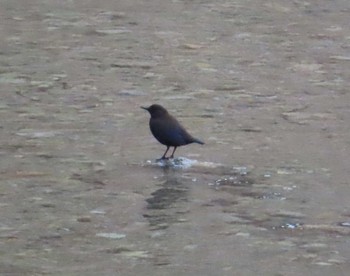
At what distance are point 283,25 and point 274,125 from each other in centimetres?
360

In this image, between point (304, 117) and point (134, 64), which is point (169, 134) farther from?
point (134, 64)

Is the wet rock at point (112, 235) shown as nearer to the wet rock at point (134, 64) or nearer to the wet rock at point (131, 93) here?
the wet rock at point (131, 93)

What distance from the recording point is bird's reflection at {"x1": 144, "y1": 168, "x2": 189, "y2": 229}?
5.09 metres

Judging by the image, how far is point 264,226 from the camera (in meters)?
5.01

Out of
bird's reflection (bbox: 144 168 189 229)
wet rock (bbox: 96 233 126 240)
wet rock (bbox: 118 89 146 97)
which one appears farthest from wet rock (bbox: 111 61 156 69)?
wet rock (bbox: 96 233 126 240)

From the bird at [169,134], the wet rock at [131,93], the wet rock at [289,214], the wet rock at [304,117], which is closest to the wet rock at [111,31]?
the wet rock at [131,93]

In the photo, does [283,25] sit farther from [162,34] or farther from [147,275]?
[147,275]

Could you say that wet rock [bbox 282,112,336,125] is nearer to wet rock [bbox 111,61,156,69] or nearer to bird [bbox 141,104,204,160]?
bird [bbox 141,104,204,160]

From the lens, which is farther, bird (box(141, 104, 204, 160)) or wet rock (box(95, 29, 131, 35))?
wet rock (box(95, 29, 131, 35))

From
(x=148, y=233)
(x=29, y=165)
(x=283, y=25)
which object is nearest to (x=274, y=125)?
(x=29, y=165)

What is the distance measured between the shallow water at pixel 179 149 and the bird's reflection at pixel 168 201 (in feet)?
0.04

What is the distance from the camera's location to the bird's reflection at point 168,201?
16.7ft

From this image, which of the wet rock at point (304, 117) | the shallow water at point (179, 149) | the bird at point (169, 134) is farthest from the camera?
the wet rock at point (304, 117)

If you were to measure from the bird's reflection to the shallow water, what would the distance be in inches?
0.5
